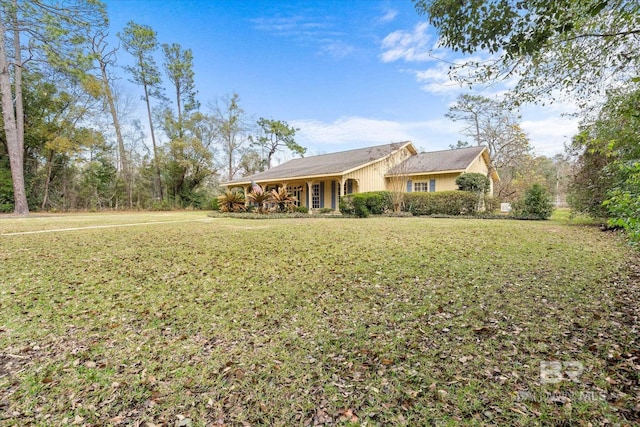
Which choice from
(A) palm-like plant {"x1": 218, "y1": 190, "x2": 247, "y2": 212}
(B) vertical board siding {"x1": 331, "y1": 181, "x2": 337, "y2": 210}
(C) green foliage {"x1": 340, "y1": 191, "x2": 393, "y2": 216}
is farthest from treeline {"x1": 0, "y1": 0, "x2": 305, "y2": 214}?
(C) green foliage {"x1": 340, "y1": 191, "x2": 393, "y2": 216}

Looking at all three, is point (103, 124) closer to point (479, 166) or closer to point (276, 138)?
point (276, 138)

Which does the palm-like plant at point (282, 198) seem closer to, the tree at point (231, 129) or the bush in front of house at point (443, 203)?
the bush in front of house at point (443, 203)

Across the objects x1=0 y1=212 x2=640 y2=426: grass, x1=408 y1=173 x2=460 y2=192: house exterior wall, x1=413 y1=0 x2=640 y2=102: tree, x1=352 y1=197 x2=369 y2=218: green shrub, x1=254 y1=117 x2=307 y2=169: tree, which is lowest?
x1=0 y1=212 x2=640 y2=426: grass

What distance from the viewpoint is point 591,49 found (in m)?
4.61

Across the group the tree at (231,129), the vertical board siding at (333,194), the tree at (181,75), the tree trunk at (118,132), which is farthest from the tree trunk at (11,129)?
the vertical board siding at (333,194)

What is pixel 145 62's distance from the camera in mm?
23703

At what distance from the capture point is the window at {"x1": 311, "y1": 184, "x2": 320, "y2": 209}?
61.6 feet

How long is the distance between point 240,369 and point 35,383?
55.8 inches

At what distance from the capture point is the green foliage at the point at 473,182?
1481 cm

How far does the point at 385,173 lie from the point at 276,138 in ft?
56.3

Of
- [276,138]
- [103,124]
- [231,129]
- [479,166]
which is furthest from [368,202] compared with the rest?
[103,124]

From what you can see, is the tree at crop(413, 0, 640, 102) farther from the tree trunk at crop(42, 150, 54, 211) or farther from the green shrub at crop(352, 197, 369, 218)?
the tree trunk at crop(42, 150, 54, 211)

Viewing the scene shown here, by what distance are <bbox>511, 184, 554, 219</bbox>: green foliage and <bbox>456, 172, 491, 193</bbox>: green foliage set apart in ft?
8.40

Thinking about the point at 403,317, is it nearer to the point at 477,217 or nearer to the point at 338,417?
the point at 338,417
